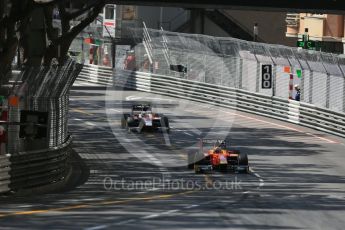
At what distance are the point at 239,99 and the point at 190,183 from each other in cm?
2218

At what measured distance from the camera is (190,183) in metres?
25.2

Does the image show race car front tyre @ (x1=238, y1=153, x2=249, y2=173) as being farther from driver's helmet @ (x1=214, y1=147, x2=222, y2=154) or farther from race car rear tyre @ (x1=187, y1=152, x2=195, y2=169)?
race car rear tyre @ (x1=187, y1=152, x2=195, y2=169)

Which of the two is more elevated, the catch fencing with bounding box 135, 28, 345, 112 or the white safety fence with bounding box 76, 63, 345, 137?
the catch fencing with bounding box 135, 28, 345, 112

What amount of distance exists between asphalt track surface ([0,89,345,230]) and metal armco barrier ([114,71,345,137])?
615mm

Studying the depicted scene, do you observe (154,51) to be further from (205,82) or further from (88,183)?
(88,183)

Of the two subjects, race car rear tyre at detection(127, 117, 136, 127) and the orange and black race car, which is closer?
the orange and black race car

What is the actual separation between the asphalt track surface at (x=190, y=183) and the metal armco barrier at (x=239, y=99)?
0.61 m

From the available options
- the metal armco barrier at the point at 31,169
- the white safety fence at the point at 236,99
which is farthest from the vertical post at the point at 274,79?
the metal armco barrier at the point at 31,169

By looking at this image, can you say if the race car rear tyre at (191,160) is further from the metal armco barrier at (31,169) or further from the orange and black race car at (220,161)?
the metal armco barrier at (31,169)

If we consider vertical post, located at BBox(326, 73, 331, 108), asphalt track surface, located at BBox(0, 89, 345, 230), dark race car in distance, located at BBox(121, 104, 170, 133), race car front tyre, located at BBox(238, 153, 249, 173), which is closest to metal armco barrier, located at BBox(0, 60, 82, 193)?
asphalt track surface, located at BBox(0, 89, 345, 230)

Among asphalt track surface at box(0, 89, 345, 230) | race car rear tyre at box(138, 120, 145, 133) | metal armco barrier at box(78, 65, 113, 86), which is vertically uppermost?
metal armco barrier at box(78, 65, 113, 86)

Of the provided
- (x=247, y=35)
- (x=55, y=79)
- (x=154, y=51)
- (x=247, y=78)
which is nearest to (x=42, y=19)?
(x=55, y=79)

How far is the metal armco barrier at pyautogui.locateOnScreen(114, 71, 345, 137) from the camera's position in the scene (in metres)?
40.1

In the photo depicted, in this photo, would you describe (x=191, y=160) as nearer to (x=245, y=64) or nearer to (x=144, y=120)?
(x=144, y=120)
